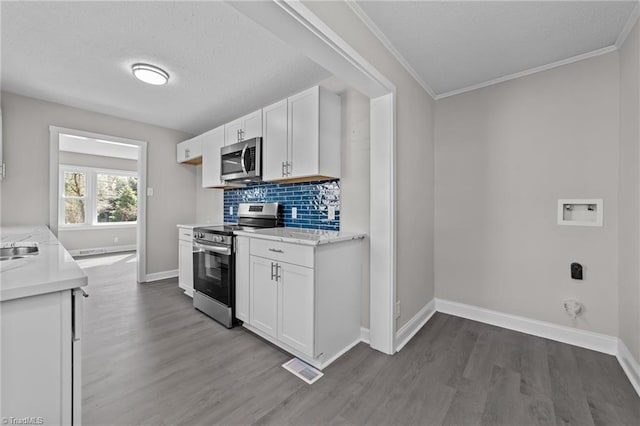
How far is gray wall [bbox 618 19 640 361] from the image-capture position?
179 cm

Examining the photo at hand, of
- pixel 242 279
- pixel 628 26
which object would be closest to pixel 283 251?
pixel 242 279

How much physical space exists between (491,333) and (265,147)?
291 centimetres

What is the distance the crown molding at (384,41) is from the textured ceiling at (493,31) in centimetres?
2

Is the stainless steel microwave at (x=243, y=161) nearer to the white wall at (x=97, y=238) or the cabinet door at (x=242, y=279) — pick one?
the cabinet door at (x=242, y=279)

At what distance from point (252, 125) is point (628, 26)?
319 cm

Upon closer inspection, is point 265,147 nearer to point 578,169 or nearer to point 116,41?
point 116,41

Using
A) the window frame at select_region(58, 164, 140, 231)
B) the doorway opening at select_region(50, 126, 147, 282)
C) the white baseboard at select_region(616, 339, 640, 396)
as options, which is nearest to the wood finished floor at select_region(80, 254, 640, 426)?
the white baseboard at select_region(616, 339, 640, 396)

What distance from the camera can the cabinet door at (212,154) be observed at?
3.58m

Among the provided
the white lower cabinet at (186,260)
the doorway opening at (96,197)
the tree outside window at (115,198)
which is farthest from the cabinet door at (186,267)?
the tree outside window at (115,198)

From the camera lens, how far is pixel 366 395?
167 centimetres

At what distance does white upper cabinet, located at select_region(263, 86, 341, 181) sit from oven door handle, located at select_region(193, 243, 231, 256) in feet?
2.90

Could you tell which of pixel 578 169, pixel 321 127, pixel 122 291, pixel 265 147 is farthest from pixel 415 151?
pixel 122 291

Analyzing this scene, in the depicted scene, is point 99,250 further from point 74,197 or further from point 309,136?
point 309,136

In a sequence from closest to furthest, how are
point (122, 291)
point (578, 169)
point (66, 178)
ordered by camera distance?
1. point (578, 169)
2. point (122, 291)
3. point (66, 178)
